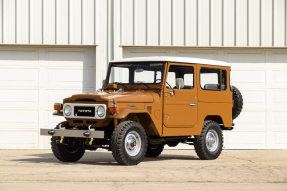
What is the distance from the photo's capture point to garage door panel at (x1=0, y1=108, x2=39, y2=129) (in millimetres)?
14539

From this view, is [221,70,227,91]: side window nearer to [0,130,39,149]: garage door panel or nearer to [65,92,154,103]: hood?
[65,92,154,103]: hood

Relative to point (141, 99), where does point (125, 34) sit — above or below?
above

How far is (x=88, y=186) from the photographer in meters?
7.12

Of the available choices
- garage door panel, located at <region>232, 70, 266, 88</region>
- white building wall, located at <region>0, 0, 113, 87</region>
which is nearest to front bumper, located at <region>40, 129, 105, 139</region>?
white building wall, located at <region>0, 0, 113, 87</region>

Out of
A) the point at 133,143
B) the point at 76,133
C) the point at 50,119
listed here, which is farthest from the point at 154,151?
the point at 50,119

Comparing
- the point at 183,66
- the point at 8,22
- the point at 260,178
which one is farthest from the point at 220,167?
the point at 8,22

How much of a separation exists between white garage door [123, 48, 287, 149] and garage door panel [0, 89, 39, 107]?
286 cm

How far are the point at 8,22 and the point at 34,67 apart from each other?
1443mm

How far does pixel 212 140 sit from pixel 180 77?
1.62 metres

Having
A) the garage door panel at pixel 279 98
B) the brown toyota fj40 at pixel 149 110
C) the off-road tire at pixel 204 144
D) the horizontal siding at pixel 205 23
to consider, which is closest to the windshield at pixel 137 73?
the brown toyota fj40 at pixel 149 110

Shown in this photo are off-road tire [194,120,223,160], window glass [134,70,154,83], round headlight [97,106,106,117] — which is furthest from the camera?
off-road tire [194,120,223,160]

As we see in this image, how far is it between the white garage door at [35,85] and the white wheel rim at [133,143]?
5.26 metres

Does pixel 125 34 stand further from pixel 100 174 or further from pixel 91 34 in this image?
pixel 100 174

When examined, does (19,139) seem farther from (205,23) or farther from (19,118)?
(205,23)
